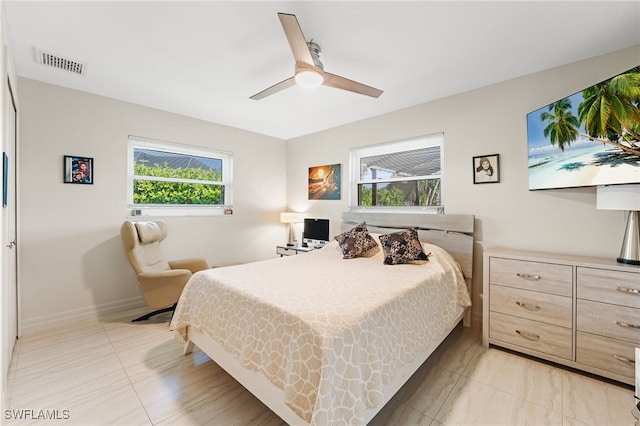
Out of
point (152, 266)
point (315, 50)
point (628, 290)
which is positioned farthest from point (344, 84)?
point (152, 266)

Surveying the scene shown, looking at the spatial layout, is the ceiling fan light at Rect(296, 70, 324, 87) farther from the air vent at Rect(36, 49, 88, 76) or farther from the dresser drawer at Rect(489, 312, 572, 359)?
the dresser drawer at Rect(489, 312, 572, 359)

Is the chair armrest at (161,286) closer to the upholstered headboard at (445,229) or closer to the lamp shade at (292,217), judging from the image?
the lamp shade at (292,217)

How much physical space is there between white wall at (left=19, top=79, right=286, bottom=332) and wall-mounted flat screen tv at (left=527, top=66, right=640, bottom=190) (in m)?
3.92

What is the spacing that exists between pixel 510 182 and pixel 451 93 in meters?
1.14

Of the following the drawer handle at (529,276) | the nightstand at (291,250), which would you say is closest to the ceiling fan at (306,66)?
the drawer handle at (529,276)

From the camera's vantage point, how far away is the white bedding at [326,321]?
125cm

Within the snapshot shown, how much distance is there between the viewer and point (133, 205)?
10.9ft

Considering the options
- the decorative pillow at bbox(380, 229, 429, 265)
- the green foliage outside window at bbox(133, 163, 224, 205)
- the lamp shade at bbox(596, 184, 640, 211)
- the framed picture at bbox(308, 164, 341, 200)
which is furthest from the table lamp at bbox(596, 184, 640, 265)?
the green foliage outside window at bbox(133, 163, 224, 205)

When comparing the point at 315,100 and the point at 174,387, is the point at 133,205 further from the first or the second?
the point at 315,100

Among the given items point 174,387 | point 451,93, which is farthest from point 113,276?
point 451,93

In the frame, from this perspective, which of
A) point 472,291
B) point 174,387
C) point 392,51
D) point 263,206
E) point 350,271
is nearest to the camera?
point 174,387

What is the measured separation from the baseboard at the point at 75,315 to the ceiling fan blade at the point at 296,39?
327 centimetres

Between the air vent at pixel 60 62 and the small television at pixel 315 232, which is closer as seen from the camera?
the air vent at pixel 60 62

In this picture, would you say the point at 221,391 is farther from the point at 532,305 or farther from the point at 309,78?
the point at 532,305
